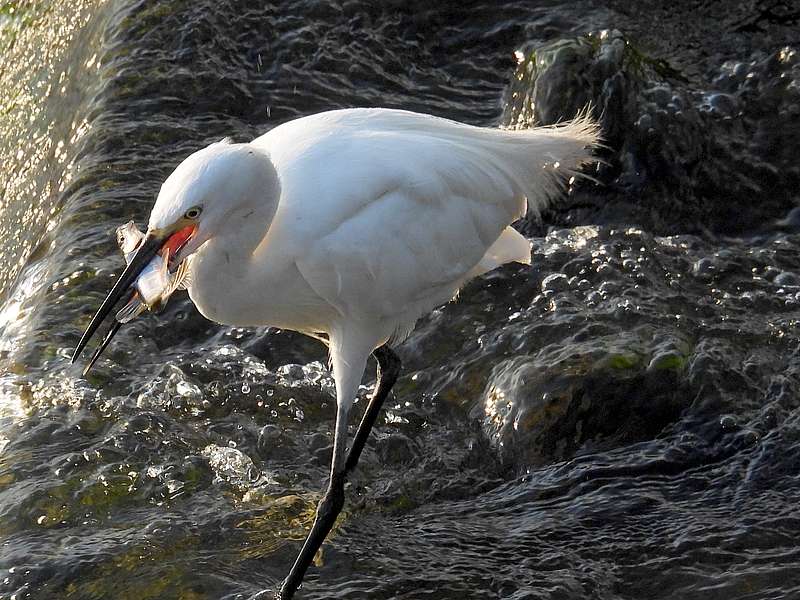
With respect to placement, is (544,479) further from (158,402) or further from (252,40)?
(252,40)

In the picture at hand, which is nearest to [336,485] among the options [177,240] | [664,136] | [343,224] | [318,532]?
[318,532]

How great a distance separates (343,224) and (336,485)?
904mm

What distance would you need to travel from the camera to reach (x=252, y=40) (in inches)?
246

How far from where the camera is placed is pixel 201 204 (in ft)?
10.7

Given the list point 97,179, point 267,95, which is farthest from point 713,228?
point 97,179

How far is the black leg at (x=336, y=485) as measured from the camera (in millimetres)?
3740

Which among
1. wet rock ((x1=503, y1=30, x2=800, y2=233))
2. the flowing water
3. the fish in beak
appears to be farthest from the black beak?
wet rock ((x1=503, y1=30, x2=800, y2=233))

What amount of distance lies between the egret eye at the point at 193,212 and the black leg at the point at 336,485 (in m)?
0.97

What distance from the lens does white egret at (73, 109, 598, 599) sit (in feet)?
10.9

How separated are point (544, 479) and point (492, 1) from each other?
3.31m

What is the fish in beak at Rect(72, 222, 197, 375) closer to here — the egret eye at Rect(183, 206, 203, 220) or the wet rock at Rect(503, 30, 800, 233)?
the egret eye at Rect(183, 206, 203, 220)

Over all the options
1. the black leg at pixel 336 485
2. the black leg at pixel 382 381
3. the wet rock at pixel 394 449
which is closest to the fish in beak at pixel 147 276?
the black leg at pixel 336 485

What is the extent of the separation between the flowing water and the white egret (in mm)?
349

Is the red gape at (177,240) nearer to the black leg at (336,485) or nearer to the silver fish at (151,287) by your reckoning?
the silver fish at (151,287)
